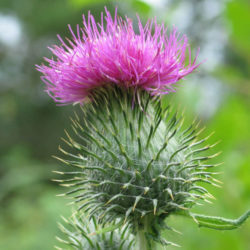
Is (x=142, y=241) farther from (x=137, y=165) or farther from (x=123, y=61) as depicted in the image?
(x=123, y=61)

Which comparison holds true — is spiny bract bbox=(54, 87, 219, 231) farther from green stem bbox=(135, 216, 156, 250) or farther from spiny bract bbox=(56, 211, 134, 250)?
spiny bract bbox=(56, 211, 134, 250)

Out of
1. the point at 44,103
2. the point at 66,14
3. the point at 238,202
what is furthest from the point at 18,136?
the point at 238,202

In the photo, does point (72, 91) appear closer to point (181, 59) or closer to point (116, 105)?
point (116, 105)

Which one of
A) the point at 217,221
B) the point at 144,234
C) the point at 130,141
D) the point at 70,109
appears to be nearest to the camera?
the point at 217,221

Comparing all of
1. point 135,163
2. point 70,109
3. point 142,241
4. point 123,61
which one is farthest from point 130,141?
point 70,109

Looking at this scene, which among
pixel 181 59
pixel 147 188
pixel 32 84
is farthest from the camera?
pixel 32 84

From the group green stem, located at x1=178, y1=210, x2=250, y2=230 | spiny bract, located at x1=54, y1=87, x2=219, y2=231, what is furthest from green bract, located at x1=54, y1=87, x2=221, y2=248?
green stem, located at x1=178, y1=210, x2=250, y2=230
